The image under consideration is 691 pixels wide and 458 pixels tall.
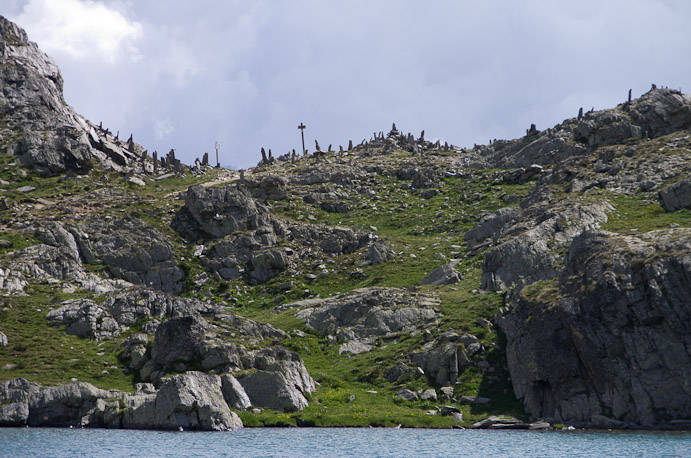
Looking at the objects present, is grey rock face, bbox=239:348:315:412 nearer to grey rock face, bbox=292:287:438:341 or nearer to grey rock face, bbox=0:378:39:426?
grey rock face, bbox=292:287:438:341

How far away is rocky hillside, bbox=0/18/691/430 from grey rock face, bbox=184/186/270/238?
0.33 meters

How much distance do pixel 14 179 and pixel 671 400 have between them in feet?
336

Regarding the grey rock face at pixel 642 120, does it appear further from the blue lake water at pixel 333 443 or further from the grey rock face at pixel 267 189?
the blue lake water at pixel 333 443

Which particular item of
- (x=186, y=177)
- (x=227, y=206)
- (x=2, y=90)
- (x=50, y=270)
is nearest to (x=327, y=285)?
(x=227, y=206)

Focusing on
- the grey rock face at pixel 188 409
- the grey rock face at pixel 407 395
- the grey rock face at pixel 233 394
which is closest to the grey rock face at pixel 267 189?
the grey rock face at pixel 407 395

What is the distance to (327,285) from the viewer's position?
78000mm

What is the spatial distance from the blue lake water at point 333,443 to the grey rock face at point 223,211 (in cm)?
5239

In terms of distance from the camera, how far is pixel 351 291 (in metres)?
70.5

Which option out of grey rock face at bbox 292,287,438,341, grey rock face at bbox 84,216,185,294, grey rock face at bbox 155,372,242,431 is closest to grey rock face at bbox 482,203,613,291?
grey rock face at bbox 292,287,438,341

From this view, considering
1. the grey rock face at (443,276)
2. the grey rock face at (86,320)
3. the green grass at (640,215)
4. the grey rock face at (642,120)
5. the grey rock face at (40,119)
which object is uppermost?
the grey rock face at (40,119)

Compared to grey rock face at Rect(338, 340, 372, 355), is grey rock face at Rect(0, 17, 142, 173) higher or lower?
higher

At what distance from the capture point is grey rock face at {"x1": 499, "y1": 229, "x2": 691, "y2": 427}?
40.1 metres

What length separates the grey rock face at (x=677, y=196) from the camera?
67125 millimetres

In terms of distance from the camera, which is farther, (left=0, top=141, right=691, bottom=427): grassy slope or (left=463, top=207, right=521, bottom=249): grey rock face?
(left=463, top=207, right=521, bottom=249): grey rock face
